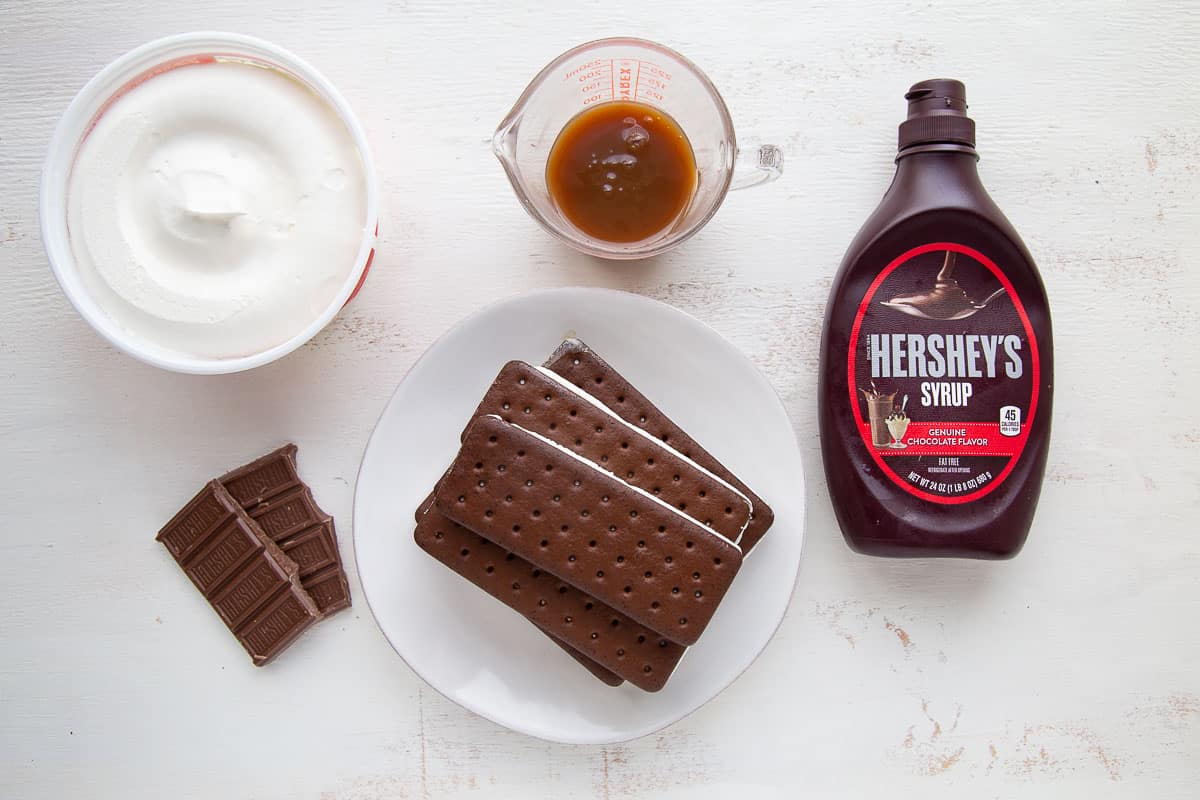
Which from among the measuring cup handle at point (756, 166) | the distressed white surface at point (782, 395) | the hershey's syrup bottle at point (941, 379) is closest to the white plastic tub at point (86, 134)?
the distressed white surface at point (782, 395)

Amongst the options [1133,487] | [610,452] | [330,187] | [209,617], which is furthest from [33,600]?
[1133,487]

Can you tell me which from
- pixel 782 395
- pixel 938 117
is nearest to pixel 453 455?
→ pixel 782 395

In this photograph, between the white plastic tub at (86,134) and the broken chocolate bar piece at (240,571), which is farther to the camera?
the broken chocolate bar piece at (240,571)

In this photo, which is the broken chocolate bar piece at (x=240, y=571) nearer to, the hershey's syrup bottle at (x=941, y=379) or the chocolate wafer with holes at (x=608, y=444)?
the chocolate wafer with holes at (x=608, y=444)

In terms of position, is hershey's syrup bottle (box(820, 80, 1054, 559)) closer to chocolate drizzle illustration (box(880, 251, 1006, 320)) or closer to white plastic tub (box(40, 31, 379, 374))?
chocolate drizzle illustration (box(880, 251, 1006, 320))

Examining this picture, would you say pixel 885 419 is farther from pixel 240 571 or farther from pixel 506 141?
pixel 240 571

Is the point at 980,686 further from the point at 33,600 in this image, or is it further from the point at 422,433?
the point at 33,600

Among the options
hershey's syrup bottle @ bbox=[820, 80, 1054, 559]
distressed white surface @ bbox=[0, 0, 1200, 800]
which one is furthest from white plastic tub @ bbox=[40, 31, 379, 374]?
hershey's syrup bottle @ bbox=[820, 80, 1054, 559]

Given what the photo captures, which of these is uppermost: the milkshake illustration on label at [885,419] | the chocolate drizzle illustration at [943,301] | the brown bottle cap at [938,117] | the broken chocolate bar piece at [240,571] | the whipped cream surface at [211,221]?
the brown bottle cap at [938,117]
